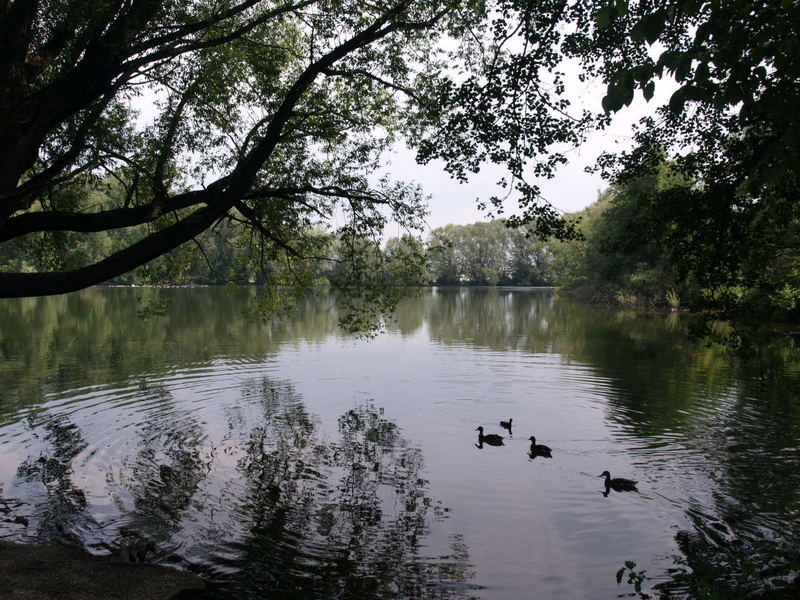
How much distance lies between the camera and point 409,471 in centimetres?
1133

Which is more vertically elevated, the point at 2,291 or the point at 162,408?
the point at 2,291

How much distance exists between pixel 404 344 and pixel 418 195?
1634cm

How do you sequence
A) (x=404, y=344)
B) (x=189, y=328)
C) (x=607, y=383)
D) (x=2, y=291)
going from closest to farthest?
(x=2, y=291) → (x=607, y=383) → (x=404, y=344) → (x=189, y=328)

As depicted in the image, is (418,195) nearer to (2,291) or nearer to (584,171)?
(584,171)

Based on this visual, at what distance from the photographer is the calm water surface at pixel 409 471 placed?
25.0ft

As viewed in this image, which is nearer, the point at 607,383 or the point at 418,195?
the point at 418,195

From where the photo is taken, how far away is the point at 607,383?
20.4 m

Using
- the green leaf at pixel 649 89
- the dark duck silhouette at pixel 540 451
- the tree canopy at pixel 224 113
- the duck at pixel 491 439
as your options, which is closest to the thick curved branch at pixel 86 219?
the tree canopy at pixel 224 113

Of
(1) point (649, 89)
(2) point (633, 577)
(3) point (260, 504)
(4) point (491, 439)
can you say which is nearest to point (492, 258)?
(4) point (491, 439)

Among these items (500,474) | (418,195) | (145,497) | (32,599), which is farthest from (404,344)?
(32,599)

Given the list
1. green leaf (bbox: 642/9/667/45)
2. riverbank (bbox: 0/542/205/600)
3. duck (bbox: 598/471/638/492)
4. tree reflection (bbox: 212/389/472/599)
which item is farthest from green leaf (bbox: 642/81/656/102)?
duck (bbox: 598/471/638/492)

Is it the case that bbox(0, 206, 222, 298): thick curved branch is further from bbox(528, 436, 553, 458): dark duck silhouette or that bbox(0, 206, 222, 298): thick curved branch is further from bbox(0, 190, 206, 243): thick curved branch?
bbox(528, 436, 553, 458): dark duck silhouette

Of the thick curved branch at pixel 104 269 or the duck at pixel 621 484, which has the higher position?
the thick curved branch at pixel 104 269

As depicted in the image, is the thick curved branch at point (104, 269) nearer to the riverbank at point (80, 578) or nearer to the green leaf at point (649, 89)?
the riverbank at point (80, 578)
